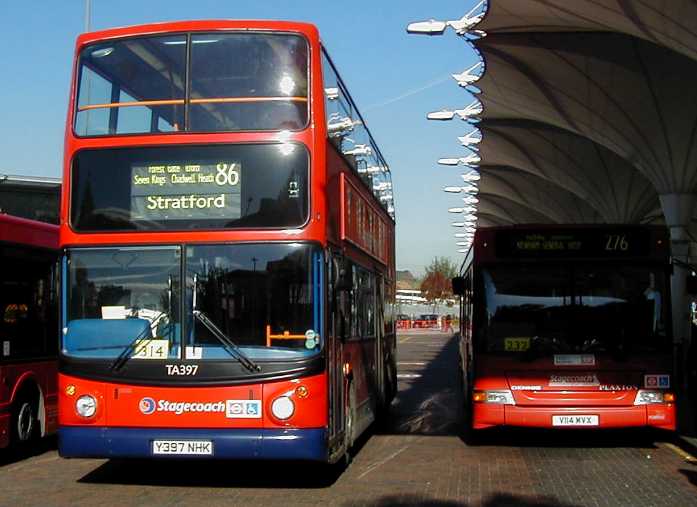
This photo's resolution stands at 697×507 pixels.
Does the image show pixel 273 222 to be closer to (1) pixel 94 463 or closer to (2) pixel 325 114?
(2) pixel 325 114

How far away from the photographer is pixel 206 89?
368 inches

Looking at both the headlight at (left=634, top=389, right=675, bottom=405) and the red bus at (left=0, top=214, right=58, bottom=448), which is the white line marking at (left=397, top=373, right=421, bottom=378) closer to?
the headlight at (left=634, top=389, right=675, bottom=405)

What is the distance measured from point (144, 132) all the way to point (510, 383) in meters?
5.62

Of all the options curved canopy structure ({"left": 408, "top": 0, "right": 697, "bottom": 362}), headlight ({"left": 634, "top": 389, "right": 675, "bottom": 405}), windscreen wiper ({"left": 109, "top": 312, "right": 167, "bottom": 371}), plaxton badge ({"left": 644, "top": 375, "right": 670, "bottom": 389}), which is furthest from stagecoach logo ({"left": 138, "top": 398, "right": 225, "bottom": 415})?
curved canopy structure ({"left": 408, "top": 0, "right": 697, "bottom": 362})

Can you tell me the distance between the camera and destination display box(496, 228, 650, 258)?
12.4 m

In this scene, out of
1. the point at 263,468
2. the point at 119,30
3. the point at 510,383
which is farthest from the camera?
the point at 510,383

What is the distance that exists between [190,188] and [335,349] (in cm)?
214

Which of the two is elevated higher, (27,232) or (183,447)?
(27,232)

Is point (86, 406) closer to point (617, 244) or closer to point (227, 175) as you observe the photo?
point (227, 175)

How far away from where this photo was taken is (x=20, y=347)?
37.5ft

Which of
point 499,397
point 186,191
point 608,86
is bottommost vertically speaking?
point 499,397

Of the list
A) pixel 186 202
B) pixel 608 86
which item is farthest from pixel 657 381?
pixel 608 86

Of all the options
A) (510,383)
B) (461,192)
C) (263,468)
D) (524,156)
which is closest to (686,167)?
(524,156)

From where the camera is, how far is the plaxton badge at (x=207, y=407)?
889 centimetres
